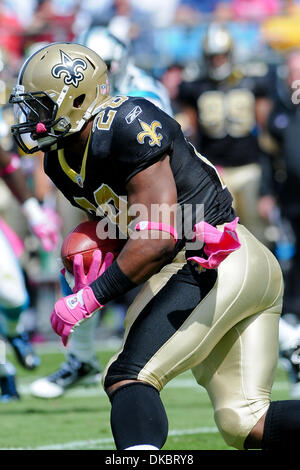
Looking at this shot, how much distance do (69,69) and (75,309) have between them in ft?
Result: 2.78

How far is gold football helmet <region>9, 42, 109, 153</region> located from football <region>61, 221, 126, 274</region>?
36 centimetres

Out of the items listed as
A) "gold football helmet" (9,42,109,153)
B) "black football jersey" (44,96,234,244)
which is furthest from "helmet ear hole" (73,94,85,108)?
"black football jersey" (44,96,234,244)

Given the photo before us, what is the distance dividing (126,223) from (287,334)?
1.72 meters

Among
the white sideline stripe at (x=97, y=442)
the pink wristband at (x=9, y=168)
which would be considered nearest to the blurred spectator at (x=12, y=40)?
the pink wristband at (x=9, y=168)

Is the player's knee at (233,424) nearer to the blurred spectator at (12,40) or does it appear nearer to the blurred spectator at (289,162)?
the blurred spectator at (289,162)

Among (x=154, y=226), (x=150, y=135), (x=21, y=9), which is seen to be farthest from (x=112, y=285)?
(x=21, y=9)

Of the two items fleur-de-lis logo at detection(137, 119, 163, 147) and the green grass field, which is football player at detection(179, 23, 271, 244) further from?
fleur-de-lis logo at detection(137, 119, 163, 147)

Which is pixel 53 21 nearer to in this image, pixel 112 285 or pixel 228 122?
pixel 228 122

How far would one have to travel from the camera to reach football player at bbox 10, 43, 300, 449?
3.06 metres

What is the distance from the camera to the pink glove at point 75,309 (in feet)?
10.1

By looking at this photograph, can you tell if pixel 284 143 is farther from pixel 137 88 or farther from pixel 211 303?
pixel 211 303

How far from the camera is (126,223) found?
3369mm
